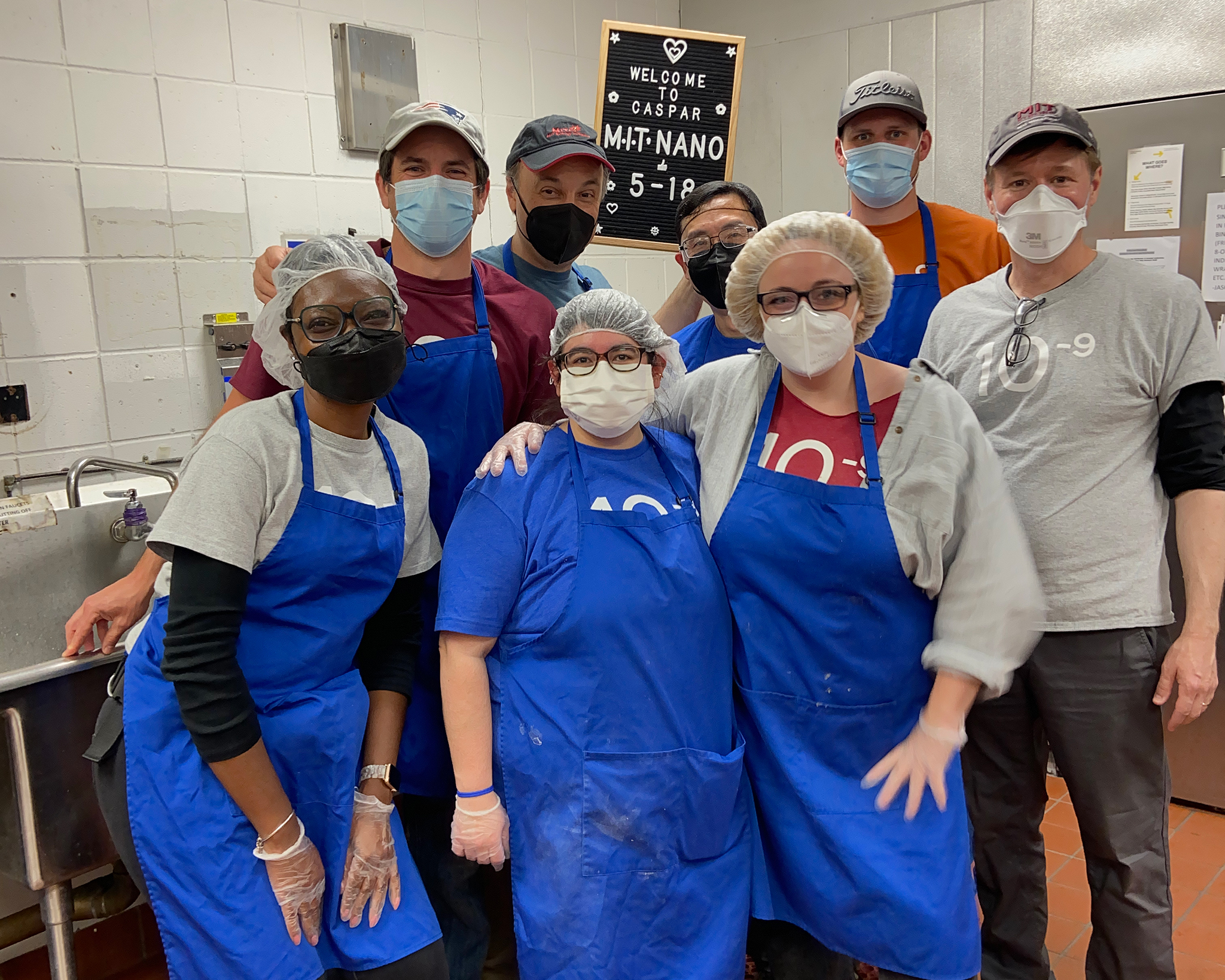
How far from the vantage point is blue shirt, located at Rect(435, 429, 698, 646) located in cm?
153

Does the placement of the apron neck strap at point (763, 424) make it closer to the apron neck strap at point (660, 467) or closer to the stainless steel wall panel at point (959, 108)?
the apron neck strap at point (660, 467)

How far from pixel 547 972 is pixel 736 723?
518 millimetres

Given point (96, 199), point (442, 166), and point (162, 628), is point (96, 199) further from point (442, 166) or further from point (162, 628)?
point (162, 628)

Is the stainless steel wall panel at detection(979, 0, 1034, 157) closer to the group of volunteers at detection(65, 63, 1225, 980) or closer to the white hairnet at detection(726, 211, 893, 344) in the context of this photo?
the group of volunteers at detection(65, 63, 1225, 980)

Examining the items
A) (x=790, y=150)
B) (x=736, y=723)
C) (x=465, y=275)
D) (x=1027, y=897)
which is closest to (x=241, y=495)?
(x=465, y=275)

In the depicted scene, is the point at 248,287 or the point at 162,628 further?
the point at 248,287

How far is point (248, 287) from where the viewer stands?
2.92 meters

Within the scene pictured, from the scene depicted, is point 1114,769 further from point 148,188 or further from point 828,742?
point 148,188

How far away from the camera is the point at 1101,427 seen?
6.08 ft

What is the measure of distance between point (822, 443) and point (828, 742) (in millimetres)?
509

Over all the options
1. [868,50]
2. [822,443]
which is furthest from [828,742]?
[868,50]

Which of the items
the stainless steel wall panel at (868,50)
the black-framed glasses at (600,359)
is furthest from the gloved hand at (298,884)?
the stainless steel wall panel at (868,50)

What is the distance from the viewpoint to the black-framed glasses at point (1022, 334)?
1.90m

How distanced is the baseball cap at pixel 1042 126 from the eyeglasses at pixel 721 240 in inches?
20.8
